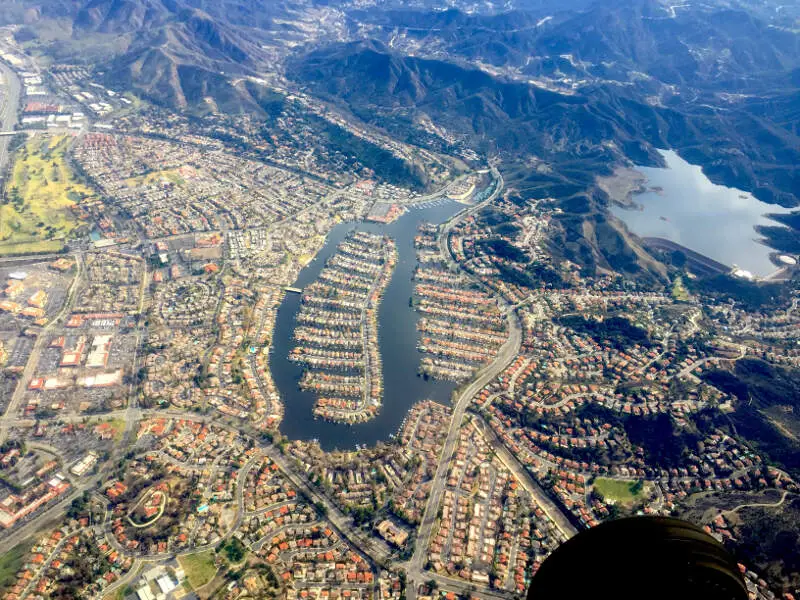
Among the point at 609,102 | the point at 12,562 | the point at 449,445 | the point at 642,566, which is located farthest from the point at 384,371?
the point at 609,102

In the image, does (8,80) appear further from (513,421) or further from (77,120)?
(513,421)

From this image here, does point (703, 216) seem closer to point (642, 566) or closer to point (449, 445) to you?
point (449, 445)

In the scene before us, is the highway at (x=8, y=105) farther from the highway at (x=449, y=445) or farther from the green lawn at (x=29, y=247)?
the highway at (x=449, y=445)

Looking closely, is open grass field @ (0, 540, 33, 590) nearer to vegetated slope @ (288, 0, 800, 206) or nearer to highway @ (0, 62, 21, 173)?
highway @ (0, 62, 21, 173)

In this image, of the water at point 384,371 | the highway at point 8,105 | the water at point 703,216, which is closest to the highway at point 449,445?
the water at point 384,371

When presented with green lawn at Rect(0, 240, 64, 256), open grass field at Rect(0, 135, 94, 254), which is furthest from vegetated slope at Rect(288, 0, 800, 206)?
green lawn at Rect(0, 240, 64, 256)

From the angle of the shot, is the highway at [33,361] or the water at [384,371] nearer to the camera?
the highway at [33,361]
